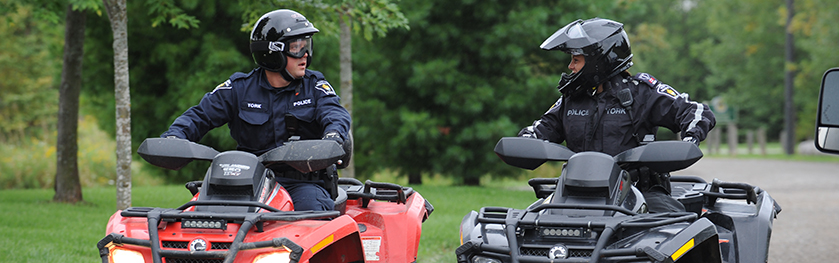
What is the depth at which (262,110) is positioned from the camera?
4.25 m

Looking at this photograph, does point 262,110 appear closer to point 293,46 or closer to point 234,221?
point 293,46

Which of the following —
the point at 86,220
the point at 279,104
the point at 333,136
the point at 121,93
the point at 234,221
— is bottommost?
the point at 86,220

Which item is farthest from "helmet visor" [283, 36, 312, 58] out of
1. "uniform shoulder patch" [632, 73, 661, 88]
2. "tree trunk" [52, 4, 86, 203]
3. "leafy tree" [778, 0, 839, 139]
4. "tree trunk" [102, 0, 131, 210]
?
"leafy tree" [778, 0, 839, 139]

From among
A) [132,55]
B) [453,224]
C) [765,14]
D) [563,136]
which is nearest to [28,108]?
[132,55]

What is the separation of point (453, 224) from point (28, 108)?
1711 centimetres

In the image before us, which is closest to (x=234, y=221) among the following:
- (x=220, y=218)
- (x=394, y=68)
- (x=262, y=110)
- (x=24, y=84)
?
(x=220, y=218)

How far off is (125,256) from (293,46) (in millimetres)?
1511

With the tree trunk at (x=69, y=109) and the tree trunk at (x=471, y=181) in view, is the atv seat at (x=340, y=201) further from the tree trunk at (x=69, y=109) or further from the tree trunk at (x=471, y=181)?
the tree trunk at (x=471, y=181)

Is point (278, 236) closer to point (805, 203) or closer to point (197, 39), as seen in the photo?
point (197, 39)

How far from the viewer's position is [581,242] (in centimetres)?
295

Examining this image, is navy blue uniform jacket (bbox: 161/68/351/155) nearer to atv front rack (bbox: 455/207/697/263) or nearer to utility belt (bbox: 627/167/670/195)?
atv front rack (bbox: 455/207/697/263)

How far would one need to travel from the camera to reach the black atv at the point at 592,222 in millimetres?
2889

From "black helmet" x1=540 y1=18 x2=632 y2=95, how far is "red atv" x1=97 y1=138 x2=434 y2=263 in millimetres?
1315

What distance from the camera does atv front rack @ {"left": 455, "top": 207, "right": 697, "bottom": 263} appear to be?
2809 mm
